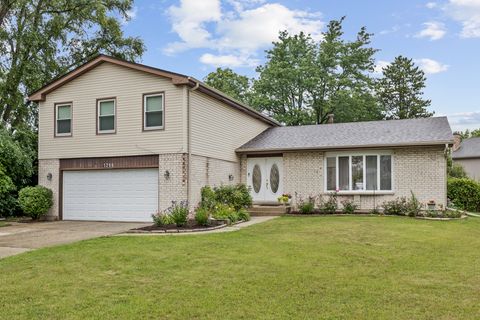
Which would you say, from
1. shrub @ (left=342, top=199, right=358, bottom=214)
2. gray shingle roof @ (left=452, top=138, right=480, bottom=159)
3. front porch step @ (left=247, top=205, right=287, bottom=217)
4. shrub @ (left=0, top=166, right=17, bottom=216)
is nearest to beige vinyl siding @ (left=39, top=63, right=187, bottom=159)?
shrub @ (left=0, top=166, right=17, bottom=216)

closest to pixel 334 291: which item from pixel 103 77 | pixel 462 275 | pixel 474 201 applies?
pixel 462 275

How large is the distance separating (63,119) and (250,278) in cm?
1332

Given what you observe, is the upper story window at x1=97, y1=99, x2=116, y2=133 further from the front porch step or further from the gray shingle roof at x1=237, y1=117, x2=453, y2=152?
the front porch step

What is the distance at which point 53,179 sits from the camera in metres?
→ 17.2

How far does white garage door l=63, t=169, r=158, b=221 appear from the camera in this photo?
615 inches

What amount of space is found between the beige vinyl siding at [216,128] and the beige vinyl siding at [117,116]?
0.75 metres

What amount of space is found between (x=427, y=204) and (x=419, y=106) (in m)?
31.9

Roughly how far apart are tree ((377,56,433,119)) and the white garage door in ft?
116

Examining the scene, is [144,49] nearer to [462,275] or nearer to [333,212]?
[333,212]

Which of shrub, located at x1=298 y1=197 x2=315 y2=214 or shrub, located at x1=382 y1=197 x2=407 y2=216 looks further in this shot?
shrub, located at x1=298 y1=197 x2=315 y2=214

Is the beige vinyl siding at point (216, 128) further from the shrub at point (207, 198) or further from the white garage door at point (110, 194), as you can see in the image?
the white garage door at point (110, 194)

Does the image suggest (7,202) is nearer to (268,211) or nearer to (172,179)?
(172,179)

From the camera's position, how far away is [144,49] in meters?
26.0

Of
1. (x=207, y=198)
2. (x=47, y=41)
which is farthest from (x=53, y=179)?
(x=47, y=41)
